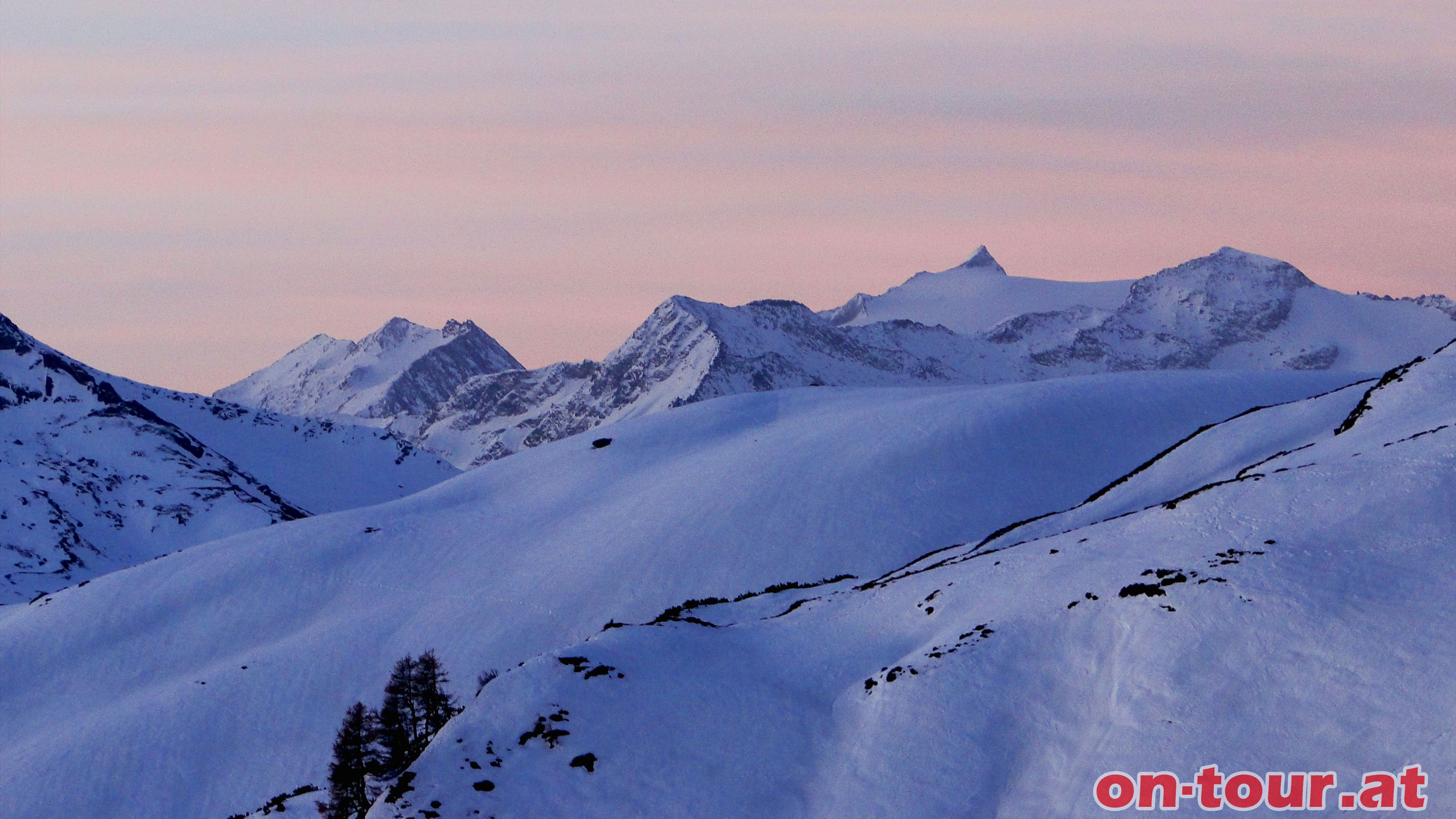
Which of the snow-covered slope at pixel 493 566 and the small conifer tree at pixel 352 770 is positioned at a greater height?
the small conifer tree at pixel 352 770

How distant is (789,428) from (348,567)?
4175 cm

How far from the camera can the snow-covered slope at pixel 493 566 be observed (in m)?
70.1

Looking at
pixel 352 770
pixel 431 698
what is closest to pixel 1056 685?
pixel 352 770

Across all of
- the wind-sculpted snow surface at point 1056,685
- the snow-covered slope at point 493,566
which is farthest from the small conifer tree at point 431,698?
the snow-covered slope at point 493,566

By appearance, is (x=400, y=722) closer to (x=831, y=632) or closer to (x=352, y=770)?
(x=352, y=770)

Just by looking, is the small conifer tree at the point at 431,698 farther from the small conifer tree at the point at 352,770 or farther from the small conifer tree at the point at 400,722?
the small conifer tree at the point at 352,770

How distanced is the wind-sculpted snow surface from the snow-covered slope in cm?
1358

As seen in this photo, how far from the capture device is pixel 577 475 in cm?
11144

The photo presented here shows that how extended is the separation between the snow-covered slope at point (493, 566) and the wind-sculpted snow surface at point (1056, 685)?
13585 millimetres

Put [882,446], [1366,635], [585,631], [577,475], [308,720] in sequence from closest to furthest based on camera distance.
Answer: [1366,635] < [308,720] < [585,631] < [882,446] < [577,475]

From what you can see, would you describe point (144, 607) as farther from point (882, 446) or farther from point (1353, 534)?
point (1353, 534)

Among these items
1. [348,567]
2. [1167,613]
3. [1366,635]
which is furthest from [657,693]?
[348,567]

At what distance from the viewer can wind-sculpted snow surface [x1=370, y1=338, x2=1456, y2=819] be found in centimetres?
3006

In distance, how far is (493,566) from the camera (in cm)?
9131
